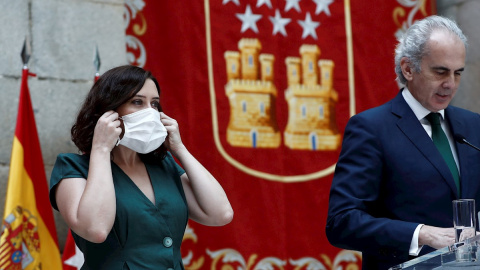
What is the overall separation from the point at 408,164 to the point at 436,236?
1.18 ft

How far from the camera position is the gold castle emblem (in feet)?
17.2

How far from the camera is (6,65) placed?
450 centimetres

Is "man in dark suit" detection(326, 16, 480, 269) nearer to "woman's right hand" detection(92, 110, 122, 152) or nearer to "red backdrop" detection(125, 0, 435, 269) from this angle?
"woman's right hand" detection(92, 110, 122, 152)

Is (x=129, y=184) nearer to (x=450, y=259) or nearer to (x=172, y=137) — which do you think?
(x=172, y=137)

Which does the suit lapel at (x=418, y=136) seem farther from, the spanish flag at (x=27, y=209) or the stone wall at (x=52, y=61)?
the stone wall at (x=52, y=61)

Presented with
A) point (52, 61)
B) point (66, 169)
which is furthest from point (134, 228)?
point (52, 61)

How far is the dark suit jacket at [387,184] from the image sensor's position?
111 inches

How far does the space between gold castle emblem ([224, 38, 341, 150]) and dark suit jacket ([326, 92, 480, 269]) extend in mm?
2239

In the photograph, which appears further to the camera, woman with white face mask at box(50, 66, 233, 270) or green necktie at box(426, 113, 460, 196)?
green necktie at box(426, 113, 460, 196)

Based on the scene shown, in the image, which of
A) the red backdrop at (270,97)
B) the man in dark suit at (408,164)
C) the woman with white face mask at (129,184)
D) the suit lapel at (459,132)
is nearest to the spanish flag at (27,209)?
the red backdrop at (270,97)

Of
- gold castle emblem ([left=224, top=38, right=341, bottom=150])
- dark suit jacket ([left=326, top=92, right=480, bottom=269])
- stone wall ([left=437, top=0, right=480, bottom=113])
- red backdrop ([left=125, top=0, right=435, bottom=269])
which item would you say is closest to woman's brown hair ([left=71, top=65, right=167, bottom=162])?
dark suit jacket ([left=326, top=92, right=480, bottom=269])

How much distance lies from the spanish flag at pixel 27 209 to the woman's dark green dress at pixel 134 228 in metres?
1.17

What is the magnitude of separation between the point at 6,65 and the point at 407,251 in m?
2.63

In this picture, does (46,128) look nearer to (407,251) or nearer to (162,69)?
(162,69)
